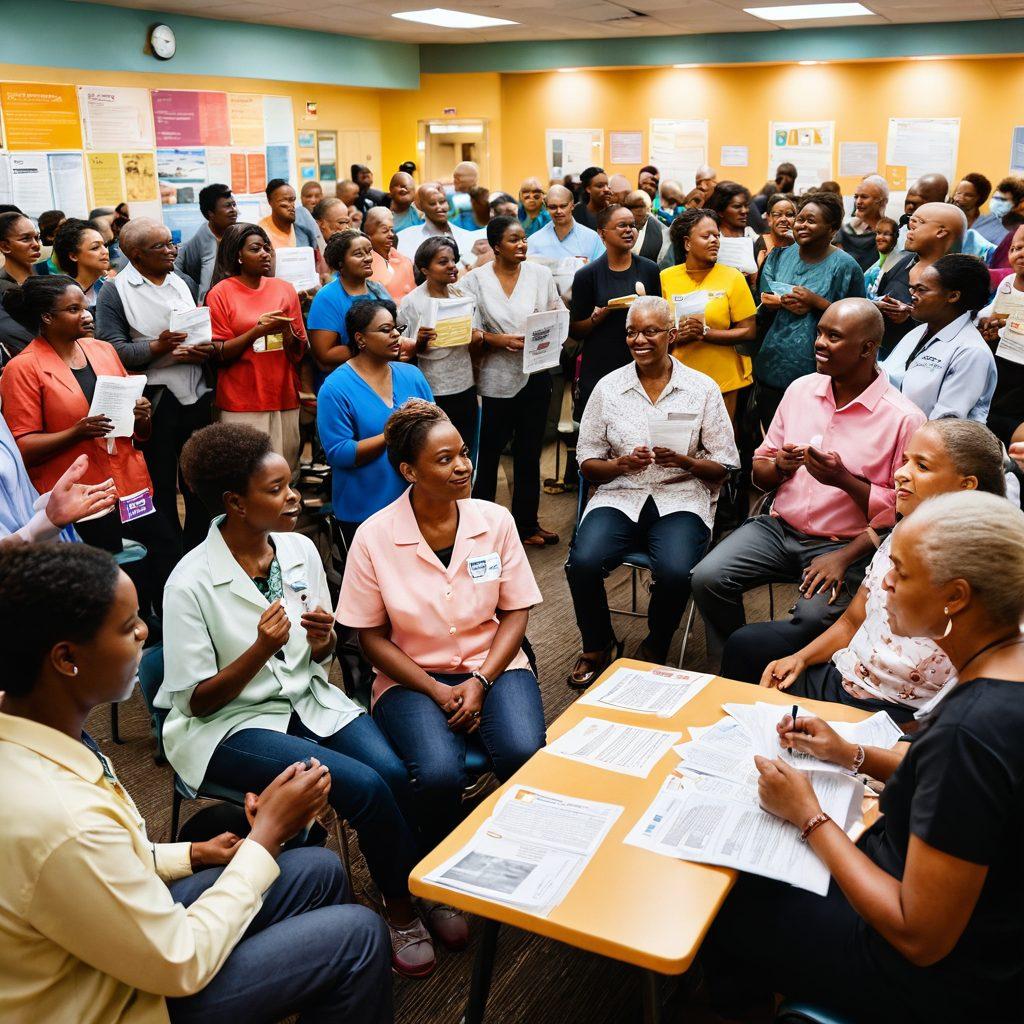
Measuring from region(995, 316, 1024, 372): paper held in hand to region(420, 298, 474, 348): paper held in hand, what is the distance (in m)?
2.47

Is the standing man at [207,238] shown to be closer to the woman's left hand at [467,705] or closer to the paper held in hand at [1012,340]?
the woman's left hand at [467,705]

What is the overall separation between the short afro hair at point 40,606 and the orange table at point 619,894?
792 millimetres

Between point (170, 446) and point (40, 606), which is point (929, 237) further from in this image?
point (40, 606)

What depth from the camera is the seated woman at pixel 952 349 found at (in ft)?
13.2

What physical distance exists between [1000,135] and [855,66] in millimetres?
1875

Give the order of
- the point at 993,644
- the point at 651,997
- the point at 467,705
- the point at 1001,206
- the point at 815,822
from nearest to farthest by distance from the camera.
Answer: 1. the point at 993,644
2. the point at 815,822
3. the point at 651,997
4. the point at 467,705
5. the point at 1001,206

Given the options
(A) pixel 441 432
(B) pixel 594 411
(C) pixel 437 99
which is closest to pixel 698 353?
(B) pixel 594 411

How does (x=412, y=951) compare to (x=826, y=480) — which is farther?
(x=826, y=480)

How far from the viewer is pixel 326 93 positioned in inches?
484

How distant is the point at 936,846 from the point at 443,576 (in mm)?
1679

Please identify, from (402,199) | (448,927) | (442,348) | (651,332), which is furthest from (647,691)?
(402,199)

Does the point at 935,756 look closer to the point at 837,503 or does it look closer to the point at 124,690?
the point at 124,690

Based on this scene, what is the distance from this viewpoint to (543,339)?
17.1 feet

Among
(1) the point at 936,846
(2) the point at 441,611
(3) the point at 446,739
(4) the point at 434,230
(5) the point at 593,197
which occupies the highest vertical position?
(5) the point at 593,197
